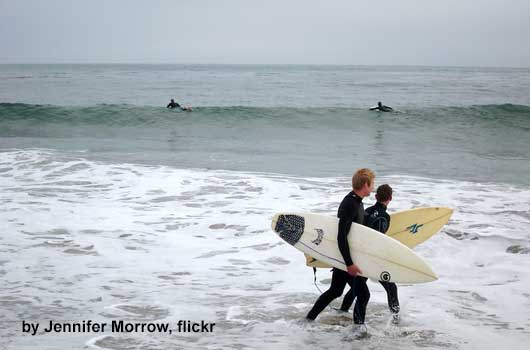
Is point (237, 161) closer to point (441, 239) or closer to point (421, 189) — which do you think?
point (421, 189)

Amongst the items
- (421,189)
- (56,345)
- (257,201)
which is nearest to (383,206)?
(56,345)

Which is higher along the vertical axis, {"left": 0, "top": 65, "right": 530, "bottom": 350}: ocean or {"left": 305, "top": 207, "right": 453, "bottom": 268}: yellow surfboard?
{"left": 305, "top": 207, "right": 453, "bottom": 268}: yellow surfboard

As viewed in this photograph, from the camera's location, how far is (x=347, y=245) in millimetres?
4547

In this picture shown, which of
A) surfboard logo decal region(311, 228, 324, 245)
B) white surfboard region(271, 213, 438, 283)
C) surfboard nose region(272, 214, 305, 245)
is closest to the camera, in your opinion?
white surfboard region(271, 213, 438, 283)

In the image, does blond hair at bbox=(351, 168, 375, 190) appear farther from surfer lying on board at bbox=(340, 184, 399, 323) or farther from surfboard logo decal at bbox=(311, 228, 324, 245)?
surfboard logo decal at bbox=(311, 228, 324, 245)

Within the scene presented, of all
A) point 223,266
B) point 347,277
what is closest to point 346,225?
point 347,277

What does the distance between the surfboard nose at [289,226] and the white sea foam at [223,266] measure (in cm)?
75

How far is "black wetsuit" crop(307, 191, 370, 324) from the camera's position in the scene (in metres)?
4.55

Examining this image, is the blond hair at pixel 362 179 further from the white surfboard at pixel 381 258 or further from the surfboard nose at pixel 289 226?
the surfboard nose at pixel 289 226

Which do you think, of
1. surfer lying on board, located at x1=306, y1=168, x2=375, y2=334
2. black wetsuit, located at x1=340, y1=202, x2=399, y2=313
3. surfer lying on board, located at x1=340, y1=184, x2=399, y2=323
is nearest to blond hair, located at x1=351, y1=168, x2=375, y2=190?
surfer lying on board, located at x1=306, y1=168, x2=375, y2=334

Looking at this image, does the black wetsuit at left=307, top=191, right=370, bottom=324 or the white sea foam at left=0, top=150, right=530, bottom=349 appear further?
the white sea foam at left=0, top=150, right=530, bottom=349

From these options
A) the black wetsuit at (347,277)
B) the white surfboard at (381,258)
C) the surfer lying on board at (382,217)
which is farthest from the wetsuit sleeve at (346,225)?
the surfer lying on board at (382,217)

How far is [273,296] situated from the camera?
5.70m

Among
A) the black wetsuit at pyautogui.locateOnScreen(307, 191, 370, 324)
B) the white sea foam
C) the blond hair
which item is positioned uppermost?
the blond hair
